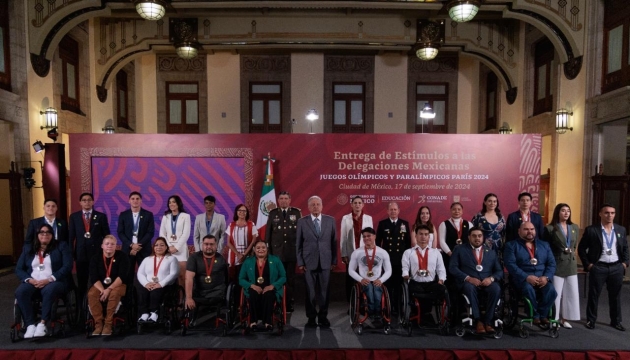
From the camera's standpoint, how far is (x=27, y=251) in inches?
148

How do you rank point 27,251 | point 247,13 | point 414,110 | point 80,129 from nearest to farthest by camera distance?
1. point 27,251
2. point 80,129
3. point 247,13
4. point 414,110

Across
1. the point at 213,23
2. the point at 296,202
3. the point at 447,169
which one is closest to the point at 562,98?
the point at 447,169

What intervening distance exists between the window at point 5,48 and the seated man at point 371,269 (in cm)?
659

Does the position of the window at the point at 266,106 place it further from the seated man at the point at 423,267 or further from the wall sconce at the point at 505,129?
the seated man at the point at 423,267

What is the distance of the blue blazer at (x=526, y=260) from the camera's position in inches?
148

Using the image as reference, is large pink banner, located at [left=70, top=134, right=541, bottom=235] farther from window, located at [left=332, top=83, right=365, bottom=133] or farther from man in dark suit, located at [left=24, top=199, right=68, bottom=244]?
window, located at [left=332, top=83, right=365, bottom=133]

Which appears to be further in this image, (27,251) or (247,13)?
→ (247,13)

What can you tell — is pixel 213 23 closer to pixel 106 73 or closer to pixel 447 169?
pixel 106 73

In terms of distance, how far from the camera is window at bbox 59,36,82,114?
7887 millimetres

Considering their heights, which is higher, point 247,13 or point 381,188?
point 247,13

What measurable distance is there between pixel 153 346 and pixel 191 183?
113 inches

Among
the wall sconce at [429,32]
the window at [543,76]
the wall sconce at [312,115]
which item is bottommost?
the wall sconce at [312,115]

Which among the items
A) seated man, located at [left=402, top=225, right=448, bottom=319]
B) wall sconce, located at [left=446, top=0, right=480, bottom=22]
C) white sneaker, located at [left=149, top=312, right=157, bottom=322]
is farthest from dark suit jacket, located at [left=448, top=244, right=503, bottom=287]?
wall sconce, located at [left=446, top=0, right=480, bottom=22]

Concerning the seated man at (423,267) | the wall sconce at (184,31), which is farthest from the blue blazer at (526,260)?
the wall sconce at (184,31)
